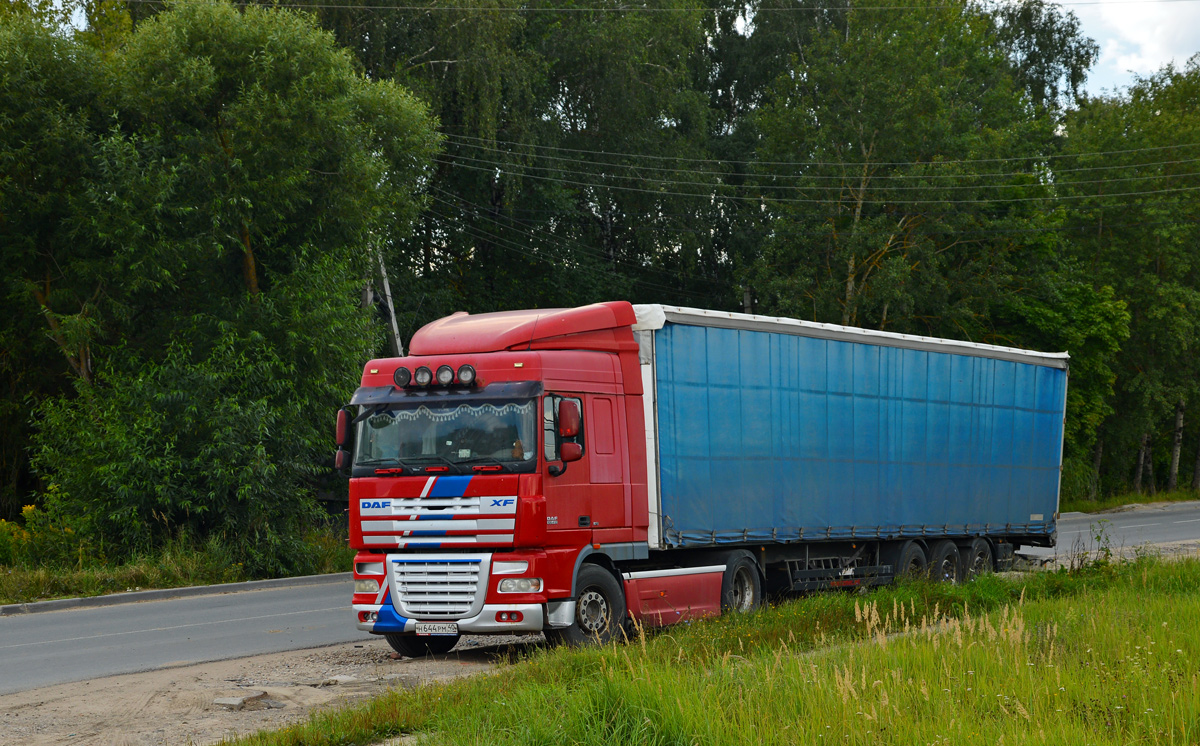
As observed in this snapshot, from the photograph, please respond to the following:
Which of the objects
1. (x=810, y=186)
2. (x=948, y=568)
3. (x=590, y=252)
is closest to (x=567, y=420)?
(x=948, y=568)

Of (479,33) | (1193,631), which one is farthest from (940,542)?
(479,33)

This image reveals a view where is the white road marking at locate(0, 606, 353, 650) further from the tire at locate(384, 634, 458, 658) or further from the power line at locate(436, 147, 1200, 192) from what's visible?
the power line at locate(436, 147, 1200, 192)

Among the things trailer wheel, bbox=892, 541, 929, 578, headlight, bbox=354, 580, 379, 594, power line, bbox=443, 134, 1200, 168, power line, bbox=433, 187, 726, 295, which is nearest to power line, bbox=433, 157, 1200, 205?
power line, bbox=443, 134, 1200, 168

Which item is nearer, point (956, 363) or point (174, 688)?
point (174, 688)

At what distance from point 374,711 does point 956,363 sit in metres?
11.7

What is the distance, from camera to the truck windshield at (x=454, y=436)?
1085 centimetres

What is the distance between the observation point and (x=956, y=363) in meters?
17.0

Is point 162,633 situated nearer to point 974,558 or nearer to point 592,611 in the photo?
point 592,611

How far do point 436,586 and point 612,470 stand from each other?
208cm

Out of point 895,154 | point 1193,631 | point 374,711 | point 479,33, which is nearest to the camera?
point 374,711

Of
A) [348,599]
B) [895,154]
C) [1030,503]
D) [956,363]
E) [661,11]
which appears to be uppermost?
[661,11]

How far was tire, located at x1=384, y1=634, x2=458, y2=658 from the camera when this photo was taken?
1174 centimetres

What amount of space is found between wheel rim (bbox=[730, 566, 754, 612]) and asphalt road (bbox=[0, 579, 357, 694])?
4.34 m

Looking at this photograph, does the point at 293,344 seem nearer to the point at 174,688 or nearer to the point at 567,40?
the point at 174,688
